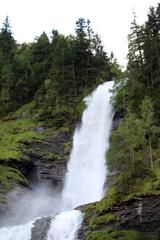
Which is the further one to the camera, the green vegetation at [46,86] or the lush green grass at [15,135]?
the green vegetation at [46,86]

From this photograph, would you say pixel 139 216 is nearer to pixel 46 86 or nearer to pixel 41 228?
pixel 41 228

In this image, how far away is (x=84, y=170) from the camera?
51.9 metres

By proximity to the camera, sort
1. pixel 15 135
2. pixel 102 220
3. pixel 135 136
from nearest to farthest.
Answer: pixel 102 220
pixel 135 136
pixel 15 135

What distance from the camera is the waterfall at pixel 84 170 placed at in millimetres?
37469

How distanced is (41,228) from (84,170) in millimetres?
14664

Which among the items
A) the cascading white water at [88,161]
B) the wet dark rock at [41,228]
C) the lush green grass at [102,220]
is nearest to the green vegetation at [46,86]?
the cascading white water at [88,161]

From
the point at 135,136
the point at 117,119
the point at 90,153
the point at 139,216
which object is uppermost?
the point at 117,119

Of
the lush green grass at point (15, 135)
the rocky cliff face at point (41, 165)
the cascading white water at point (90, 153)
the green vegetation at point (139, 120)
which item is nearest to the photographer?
the green vegetation at point (139, 120)

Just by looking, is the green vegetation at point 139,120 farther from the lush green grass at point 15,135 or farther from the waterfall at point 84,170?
the lush green grass at point 15,135

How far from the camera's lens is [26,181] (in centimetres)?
4962

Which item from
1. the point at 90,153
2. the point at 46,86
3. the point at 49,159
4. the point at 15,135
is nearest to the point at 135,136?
the point at 90,153

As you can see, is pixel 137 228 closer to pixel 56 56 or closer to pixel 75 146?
pixel 75 146

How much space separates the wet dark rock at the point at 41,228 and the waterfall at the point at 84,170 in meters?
0.39

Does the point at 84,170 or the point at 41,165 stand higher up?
the point at 41,165
